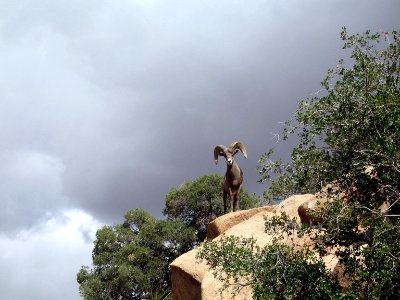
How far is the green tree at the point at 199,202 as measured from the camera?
45.9m

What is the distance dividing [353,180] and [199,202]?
3427cm

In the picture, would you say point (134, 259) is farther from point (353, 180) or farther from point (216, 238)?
point (353, 180)

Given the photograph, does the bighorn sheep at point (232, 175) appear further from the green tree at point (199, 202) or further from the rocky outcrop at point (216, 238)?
the green tree at point (199, 202)

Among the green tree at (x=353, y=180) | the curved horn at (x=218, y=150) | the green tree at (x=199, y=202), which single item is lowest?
the green tree at (x=353, y=180)

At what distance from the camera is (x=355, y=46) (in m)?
13.6

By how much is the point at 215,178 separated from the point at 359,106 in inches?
1330

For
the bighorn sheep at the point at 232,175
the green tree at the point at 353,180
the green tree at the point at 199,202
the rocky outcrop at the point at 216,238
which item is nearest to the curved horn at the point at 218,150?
the bighorn sheep at the point at 232,175

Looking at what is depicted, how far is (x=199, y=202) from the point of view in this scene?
46500 mm

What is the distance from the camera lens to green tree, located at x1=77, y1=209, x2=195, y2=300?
1695 inches

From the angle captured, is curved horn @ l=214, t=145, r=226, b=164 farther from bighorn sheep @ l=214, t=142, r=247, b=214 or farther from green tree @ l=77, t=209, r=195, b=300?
green tree @ l=77, t=209, r=195, b=300

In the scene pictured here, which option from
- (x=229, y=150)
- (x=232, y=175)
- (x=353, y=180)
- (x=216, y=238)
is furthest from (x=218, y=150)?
(x=353, y=180)

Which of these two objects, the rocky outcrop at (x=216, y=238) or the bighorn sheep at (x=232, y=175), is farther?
the bighorn sheep at (x=232, y=175)

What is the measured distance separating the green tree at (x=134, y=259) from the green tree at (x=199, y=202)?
187 centimetres

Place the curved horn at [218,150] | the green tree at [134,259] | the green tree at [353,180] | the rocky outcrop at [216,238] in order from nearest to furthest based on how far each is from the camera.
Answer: the green tree at [353,180] < the rocky outcrop at [216,238] < the curved horn at [218,150] < the green tree at [134,259]
